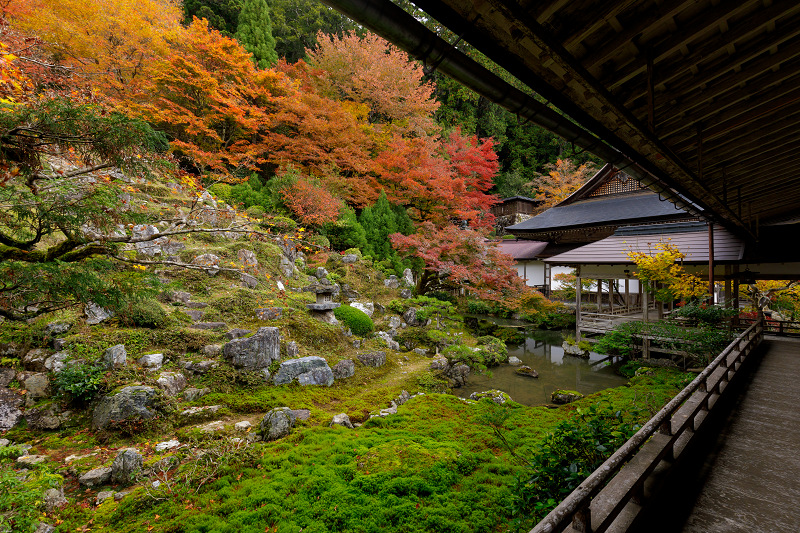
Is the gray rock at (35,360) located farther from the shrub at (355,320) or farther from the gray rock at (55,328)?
the shrub at (355,320)

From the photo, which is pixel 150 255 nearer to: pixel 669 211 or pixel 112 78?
pixel 112 78

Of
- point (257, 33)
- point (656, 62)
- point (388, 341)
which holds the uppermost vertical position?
point (257, 33)

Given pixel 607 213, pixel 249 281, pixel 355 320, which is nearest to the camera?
pixel 249 281

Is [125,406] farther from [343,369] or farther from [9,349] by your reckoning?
[343,369]

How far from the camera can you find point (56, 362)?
4590mm

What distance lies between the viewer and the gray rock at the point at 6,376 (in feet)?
14.1

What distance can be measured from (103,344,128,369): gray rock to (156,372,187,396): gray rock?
0.60 metres

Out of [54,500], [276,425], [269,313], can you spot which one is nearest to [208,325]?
[269,313]

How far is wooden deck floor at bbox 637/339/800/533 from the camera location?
2084mm

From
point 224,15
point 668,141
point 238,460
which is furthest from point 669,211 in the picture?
point 224,15

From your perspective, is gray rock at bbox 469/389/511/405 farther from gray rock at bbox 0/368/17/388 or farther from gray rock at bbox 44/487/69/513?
gray rock at bbox 0/368/17/388

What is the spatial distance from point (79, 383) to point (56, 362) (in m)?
0.62

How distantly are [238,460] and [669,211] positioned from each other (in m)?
16.5

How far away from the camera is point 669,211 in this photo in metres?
12.8
